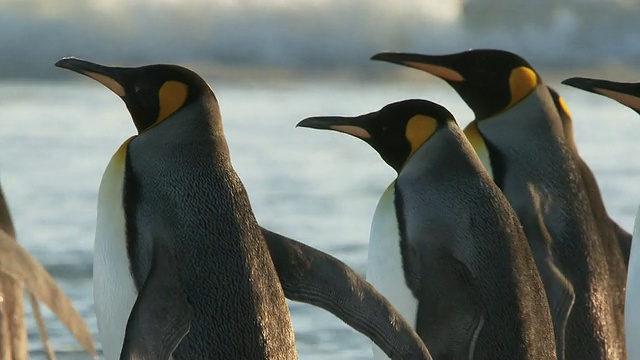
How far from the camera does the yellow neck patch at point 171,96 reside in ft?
7.11

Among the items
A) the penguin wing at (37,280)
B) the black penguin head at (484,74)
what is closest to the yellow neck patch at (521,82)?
the black penguin head at (484,74)

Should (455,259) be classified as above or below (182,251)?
below

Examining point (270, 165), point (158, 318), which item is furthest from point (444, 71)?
point (270, 165)

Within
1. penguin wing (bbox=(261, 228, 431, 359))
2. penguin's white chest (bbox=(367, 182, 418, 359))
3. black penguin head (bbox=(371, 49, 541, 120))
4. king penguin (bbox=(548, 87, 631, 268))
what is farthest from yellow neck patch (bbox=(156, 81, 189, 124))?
king penguin (bbox=(548, 87, 631, 268))

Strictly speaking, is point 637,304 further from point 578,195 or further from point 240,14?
point 240,14

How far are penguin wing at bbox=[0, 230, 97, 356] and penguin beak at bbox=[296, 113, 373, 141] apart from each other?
0.61 meters

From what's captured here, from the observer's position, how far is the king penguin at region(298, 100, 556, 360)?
7.95 feet

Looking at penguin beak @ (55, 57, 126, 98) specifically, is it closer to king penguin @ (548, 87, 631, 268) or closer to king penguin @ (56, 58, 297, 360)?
king penguin @ (56, 58, 297, 360)

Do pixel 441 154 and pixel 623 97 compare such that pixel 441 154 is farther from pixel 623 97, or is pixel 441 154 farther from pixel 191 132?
pixel 191 132

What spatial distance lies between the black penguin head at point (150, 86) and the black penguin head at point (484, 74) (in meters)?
0.91

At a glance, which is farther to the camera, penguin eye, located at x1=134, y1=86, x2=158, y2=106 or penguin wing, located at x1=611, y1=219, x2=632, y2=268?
penguin wing, located at x1=611, y1=219, x2=632, y2=268

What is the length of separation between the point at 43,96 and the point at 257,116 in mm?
1835

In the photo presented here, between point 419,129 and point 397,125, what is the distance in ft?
0.20

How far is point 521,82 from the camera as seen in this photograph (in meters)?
3.04
